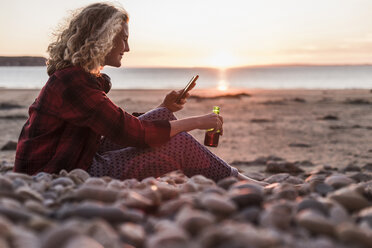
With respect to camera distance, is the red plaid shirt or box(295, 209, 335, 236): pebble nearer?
box(295, 209, 335, 236): pebble

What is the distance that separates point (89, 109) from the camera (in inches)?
120

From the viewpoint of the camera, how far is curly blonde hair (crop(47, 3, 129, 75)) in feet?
10.5

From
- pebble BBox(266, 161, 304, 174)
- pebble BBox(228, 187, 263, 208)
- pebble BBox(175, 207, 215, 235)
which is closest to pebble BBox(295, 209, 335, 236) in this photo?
pebble BBox(228, 187, 263, 208)

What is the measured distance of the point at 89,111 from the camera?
3.05 metres

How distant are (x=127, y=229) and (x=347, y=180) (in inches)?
68.4

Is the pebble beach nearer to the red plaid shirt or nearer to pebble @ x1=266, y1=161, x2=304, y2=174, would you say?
the red plaid shirt

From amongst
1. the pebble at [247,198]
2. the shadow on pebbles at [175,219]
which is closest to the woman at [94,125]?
the shadow on pebbles at [175,219]

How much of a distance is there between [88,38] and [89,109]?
0.62 meters

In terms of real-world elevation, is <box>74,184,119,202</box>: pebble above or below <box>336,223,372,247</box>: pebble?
below

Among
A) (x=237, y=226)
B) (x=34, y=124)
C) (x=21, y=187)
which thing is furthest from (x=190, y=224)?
(x=34, y=124)

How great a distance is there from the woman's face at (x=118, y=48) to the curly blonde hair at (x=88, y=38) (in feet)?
0.32

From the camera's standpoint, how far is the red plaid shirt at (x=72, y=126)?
10.0 feet

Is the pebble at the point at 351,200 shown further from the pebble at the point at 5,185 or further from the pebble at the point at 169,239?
the pebble at the point at 5,185

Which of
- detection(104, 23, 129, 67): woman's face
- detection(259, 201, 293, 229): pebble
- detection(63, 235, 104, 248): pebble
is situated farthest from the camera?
detection(104, 23, 129, 67): woman's face
